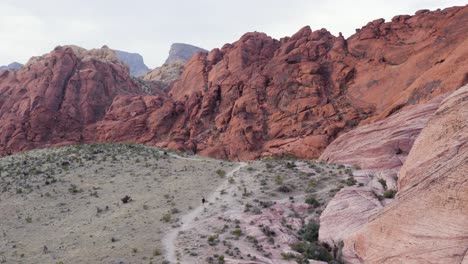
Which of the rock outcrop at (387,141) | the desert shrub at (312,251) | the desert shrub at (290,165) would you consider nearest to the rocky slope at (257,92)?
the rock outcrop at (387,141)

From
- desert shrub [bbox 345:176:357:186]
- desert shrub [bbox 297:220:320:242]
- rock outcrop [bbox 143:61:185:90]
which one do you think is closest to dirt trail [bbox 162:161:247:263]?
desert shrub [bbox 297:220:320:242]

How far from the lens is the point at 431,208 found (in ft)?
48.3

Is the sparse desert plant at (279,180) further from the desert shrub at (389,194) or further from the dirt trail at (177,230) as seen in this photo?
the desert shrub at (389,194)

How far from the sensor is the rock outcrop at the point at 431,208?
13633 mm

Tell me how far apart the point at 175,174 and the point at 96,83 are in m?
59.5

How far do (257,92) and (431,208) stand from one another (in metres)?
59.3

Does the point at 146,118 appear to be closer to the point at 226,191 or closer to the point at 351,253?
the point at 226,191

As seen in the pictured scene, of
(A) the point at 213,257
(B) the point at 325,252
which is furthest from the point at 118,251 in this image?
Answer: (B) the point at 325,252

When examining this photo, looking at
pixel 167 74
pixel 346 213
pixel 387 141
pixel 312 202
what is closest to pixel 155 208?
pixel 312 202

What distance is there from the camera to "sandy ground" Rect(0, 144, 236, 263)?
23578 mm

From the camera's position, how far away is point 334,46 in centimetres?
7500

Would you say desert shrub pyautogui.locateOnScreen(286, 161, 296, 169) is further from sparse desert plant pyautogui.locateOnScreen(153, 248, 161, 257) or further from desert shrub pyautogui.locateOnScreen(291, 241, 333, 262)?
sparse desert plant pyautogui.locateOnScreen(153, 248, 161, 257)

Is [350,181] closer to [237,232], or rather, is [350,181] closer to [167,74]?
[237,232]

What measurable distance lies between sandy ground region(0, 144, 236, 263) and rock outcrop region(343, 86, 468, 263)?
10919mm
